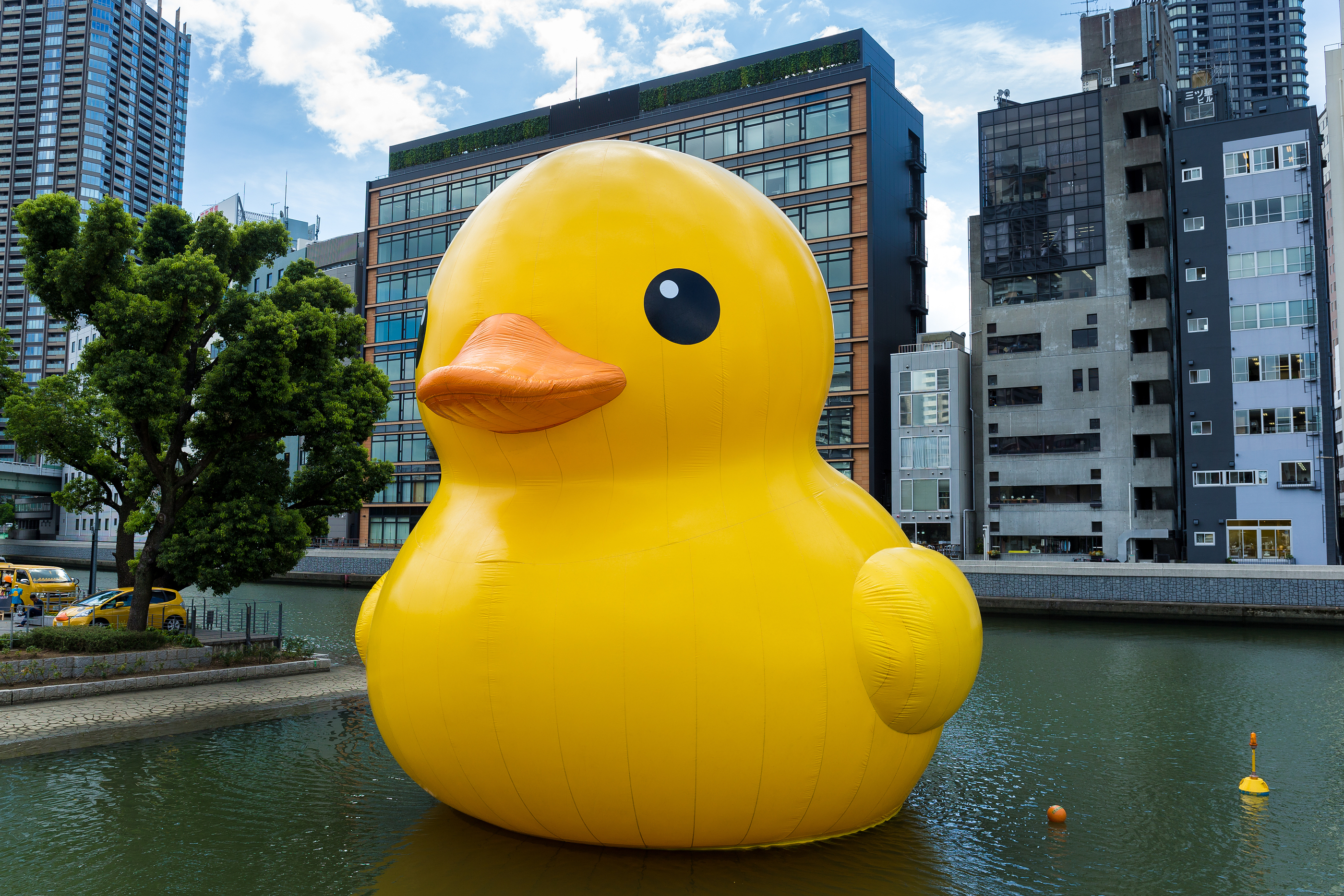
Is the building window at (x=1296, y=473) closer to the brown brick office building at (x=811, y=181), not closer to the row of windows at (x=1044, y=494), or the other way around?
the row of windows at (x=1044, y=494)

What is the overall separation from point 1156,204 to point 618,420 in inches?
2270

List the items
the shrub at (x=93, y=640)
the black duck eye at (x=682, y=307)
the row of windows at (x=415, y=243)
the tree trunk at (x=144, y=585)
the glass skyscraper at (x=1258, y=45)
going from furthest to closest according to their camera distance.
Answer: the glass skyscraper at (x=1258, y=45)
the row of windows at (x=415, y=243)
the tree trunk at (x=144, y=585)
the shrub at (x=93, y=640)
the black duck eye at (x=682, y=307)

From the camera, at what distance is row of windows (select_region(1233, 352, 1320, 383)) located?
164 ft

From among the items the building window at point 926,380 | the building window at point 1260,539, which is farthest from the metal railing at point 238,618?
the building window at point 1260,539

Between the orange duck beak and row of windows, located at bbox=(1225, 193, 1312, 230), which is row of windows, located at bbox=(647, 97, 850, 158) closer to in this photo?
row of windows, located at bbox=(1225, 193, 1312, 230)

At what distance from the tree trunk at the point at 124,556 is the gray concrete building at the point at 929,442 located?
41.2 m

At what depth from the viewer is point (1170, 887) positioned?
310 inches

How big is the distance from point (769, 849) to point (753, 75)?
59.3m

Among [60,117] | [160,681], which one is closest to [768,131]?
[160,681]

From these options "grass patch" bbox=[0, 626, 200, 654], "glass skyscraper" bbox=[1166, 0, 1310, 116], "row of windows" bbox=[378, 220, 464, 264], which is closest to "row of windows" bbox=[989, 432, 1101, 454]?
"row of windows" bbox=[378, 220, 464, 264]

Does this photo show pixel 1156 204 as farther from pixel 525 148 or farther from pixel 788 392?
pixel 788 392

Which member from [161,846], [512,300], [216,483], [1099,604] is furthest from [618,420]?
[1099,604]

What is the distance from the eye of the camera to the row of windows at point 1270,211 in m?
50.7

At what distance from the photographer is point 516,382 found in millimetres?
6602
